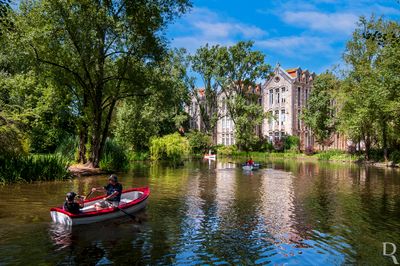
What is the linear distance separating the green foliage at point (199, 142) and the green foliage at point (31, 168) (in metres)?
40.0

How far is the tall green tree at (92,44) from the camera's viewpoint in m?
24.1

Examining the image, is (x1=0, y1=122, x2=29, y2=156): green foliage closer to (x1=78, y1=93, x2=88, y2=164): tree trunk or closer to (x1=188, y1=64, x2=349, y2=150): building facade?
(x1=78, y1=93, x2=88, y2=164): tree trunk

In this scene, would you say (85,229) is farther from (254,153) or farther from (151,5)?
(254,153)

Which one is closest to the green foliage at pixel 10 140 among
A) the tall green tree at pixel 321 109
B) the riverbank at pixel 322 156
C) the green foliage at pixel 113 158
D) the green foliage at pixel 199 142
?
the green foliage at pixel 113 158

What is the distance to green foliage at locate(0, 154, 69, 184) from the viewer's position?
2111 centimetres

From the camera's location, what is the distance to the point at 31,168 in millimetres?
22328

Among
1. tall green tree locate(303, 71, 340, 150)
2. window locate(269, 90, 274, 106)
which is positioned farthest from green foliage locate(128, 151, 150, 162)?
window locate(269, 90, 274, 106)

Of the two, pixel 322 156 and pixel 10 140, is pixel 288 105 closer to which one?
pixel 322 156

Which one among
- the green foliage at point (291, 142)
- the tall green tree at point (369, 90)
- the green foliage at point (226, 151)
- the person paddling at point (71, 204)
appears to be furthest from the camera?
the green foliage at point (291, 142)

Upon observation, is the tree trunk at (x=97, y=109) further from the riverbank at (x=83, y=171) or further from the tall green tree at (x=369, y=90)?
the tall green tree at (x=369, y=90)

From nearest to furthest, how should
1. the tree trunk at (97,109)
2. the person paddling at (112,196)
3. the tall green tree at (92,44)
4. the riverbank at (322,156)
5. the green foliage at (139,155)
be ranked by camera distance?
the person paddling at (112,196), the tall green tree at (92,44), the tree trunk at (97,109), the green foliage at (139,155), the riverbank at (322,156)

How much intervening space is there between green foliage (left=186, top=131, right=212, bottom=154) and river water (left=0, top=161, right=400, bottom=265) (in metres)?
43.3

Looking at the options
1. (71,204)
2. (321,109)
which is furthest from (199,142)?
(71,204)

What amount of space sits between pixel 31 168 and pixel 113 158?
9.79 metres
